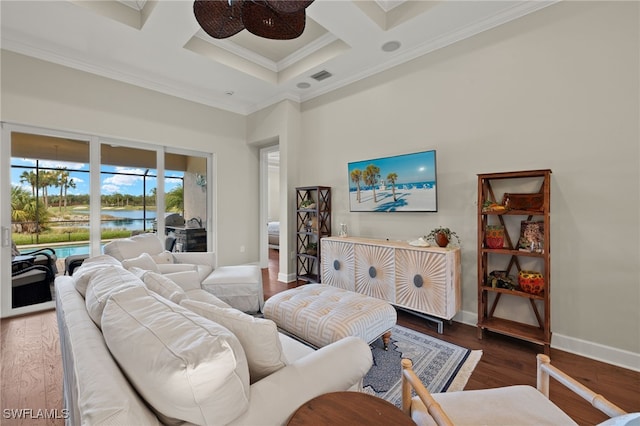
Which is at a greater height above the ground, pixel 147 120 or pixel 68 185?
pixel 147 120

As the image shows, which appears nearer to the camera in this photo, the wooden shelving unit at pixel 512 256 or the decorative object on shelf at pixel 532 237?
the wooden shelving unit at pixel 512 256

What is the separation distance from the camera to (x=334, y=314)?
212cm

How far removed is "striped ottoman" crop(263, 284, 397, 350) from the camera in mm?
2010

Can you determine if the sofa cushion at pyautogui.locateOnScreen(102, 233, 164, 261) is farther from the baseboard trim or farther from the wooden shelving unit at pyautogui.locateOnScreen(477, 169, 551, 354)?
the baseboard trim

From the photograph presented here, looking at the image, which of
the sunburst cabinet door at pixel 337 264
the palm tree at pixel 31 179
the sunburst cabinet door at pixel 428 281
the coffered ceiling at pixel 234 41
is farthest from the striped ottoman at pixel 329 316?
the palm tree at pixel 31 179

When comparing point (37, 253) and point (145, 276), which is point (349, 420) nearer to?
point (145, 276)

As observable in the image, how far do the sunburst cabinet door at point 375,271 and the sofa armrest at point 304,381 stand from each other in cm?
190

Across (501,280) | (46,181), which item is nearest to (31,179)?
(46,181)

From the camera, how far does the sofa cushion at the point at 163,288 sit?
4.48 feet

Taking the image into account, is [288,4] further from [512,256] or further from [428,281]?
[512,256]

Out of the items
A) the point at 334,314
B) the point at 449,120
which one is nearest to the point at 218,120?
the point at 449,120

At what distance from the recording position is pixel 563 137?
2.42m

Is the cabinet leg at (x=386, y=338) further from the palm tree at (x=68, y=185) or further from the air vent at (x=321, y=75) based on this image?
the palm tree at (x=68, y=185)

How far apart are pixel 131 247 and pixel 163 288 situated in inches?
69.8
